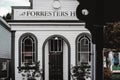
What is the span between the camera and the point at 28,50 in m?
34.2

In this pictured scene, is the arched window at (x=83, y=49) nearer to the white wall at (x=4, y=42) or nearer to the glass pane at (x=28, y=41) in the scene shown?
the glass pane at (x=28, y=41)

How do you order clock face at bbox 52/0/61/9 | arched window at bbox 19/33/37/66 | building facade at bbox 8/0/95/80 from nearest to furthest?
building facade at bbox 8/0/95/80 < arched window at bbox 19/33/37/66 < clock face at bbox 52/0/61/9

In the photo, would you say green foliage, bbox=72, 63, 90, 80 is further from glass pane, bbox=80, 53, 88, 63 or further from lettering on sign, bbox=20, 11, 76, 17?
lettering on sign, bbox=20, 11, 76, 17

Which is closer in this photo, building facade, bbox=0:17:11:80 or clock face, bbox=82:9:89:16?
clock face, bbox=82:9:89:16

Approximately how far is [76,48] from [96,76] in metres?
31.4

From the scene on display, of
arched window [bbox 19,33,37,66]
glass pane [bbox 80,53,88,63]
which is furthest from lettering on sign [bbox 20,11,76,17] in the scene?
glass pane [bbox 80,53,88,63]

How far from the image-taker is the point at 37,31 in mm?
34000

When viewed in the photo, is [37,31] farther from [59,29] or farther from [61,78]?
[61,78]

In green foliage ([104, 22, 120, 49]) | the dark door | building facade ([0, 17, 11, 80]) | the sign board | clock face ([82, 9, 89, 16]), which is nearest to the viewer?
clock face ([82, 9, 89, 16])

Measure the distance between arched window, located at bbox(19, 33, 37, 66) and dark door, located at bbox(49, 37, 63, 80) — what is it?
1.37 m

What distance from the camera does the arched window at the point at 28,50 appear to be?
1335 inches

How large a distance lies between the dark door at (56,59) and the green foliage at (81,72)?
1702 mm

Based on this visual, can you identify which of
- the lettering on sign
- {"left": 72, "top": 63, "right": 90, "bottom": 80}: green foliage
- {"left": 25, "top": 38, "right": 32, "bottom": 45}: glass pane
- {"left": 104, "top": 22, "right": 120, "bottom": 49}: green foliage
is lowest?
{"left": 72, "top": 63, "right": 90, "bottom": 80}: green foliage

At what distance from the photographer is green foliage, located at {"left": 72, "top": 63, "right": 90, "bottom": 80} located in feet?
107
